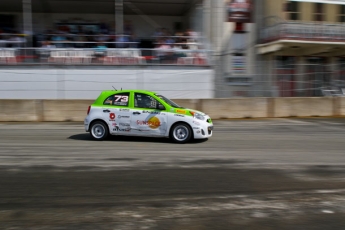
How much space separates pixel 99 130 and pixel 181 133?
94.8 inches

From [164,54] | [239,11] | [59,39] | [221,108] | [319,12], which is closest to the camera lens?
[221,108]

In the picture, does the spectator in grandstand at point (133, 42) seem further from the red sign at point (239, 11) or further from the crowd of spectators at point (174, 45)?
the red sign at point (239, 11)

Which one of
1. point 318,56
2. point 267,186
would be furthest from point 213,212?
point 318,56

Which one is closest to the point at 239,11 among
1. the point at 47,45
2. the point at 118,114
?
the point at 47,45

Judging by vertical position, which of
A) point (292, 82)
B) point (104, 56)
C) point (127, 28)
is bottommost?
point (292, 82)

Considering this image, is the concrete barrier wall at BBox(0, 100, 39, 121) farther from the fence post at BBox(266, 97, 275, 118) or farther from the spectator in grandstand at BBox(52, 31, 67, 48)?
the fence post at BBox(266, 97, 275, 118)

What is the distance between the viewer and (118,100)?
444 inches

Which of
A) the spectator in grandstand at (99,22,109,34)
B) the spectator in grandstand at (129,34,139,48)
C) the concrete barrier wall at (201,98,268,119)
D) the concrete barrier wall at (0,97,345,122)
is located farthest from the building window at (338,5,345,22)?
the spectator in grandstand at (99,22,109,34)

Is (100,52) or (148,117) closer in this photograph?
(148,117)

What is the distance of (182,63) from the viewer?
19.9 metres

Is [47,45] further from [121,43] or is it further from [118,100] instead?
[118,100]

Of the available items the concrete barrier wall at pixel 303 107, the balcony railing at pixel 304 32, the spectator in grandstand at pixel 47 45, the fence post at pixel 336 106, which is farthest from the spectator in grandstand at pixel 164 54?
the fence post at pixel 336 106

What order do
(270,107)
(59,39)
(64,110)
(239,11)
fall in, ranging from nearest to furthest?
(64,110), (270,107), (59,39), (239,11)

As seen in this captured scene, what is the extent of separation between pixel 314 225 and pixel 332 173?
3036 mm
